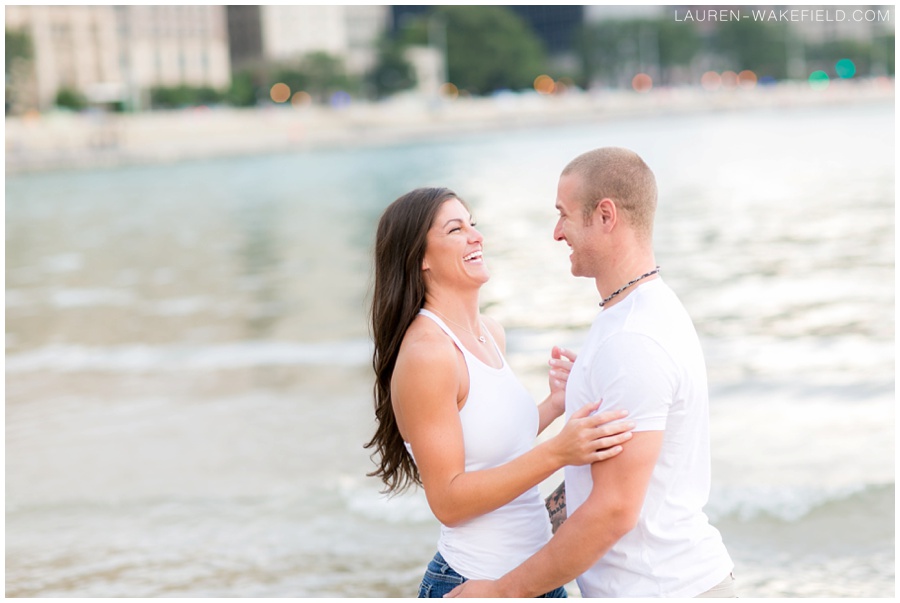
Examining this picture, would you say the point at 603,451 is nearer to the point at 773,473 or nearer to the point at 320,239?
the point at 773,473

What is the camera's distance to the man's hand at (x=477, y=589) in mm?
2695

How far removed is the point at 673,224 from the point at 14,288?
12.9 m

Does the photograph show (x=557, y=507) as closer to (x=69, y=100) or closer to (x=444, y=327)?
(x=444, y=327)

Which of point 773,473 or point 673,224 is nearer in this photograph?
point 773,473

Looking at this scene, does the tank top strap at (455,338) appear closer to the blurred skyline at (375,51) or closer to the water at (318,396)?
the water at (318,396)

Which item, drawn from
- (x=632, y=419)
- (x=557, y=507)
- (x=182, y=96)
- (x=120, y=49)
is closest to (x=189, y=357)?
(x=557, y=507)

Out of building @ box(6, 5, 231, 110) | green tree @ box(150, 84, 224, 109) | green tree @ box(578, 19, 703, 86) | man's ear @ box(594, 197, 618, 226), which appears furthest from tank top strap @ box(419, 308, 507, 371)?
green tree @ box(578, 19, 703, 86)

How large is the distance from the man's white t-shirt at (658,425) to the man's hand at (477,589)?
23 cm

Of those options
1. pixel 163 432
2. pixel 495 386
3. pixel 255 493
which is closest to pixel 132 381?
pixel 163 432

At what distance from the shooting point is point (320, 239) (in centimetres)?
2455

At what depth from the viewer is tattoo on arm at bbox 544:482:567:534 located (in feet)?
9.64

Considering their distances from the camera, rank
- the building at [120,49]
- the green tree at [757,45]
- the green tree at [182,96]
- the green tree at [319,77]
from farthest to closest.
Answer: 1. the green tree at [757,45]
2. the green tree at [319,77]
3. the building at [120,49]
4. the green tree at [182,96]

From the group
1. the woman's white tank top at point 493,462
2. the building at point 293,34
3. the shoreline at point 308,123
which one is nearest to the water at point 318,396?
the woman's white tank top at point 493,462

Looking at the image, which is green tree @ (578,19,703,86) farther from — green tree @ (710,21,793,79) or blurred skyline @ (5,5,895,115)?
green tree @ (710,21,793,79)
